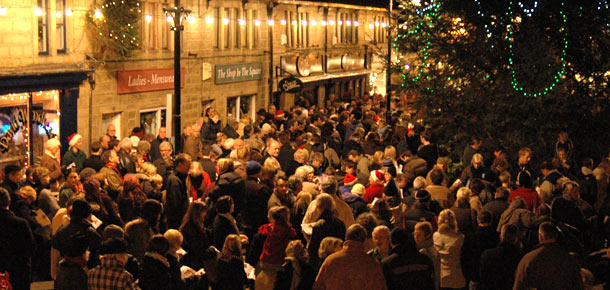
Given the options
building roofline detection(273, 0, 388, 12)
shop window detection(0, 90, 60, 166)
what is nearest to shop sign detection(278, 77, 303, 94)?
building roofline detection(273, 0, 388, 12)

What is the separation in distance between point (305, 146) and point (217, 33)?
36.2 feet

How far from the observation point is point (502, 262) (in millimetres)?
9266

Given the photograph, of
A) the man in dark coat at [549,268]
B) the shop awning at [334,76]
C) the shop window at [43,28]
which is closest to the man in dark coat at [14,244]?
the man in dark coat at [549,268]

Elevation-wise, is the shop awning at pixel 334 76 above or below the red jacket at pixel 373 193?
above

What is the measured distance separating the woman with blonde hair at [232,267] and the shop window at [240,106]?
19.4 meters

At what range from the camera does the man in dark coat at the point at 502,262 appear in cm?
927

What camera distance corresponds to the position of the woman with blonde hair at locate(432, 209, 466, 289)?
969 centimetres

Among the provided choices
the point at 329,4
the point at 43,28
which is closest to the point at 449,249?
the point at 43,28

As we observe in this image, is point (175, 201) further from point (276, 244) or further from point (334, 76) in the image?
point (334, 76)

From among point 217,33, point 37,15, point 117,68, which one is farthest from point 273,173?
point 217,33

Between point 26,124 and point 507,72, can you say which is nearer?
point 507,72

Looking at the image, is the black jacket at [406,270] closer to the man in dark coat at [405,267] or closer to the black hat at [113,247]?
the man in dark coat at [405,267]

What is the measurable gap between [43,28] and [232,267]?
444 inches

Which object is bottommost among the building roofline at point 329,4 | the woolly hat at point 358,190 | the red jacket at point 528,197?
the red jacket at point 528,197
